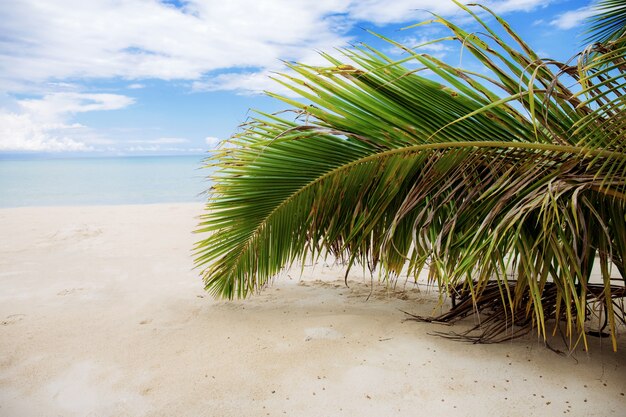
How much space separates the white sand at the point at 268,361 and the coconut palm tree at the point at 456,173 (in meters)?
0.33

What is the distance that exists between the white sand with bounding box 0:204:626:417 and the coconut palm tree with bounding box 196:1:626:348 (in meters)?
0.33

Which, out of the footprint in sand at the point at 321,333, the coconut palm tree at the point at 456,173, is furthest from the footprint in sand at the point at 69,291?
the footprint in sand at the point at 321,333

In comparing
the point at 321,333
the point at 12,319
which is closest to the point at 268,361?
the point at 321,333

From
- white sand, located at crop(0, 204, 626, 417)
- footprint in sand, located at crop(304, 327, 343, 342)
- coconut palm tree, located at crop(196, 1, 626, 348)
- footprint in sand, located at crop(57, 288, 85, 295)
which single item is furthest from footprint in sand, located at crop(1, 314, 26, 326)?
footprint in sand, located at crop(304, 327, 343, 342)

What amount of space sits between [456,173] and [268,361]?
1373 mm

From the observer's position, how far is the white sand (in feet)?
6.67

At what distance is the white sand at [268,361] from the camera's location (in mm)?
2033

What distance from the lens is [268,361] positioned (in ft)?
7.94

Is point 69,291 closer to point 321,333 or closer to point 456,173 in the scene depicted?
point 321,333

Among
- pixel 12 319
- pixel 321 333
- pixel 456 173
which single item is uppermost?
pixel 456 173

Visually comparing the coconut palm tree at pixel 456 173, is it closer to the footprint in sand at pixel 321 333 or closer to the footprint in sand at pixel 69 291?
the footprint in sand at pixel 321 333

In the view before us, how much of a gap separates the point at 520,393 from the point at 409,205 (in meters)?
0.99

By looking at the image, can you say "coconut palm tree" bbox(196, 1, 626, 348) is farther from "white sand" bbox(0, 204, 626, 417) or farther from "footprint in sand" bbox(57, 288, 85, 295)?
"footprint in sand" bbox(57, 288, 85, 295)

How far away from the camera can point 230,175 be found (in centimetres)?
274
